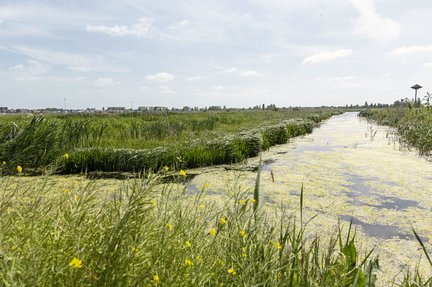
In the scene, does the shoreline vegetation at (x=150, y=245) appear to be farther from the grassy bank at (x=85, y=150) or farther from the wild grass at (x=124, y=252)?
the grassy bank at (x=85, y=150)

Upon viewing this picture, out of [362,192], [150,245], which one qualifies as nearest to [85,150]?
[362,192]

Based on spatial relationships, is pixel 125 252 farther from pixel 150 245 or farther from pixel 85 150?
pixel 85 150

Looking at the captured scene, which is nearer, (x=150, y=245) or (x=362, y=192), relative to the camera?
(x=150, y=245)

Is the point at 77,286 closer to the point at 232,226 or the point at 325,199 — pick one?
the point at 232,226

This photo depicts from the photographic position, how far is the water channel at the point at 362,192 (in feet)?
10.7

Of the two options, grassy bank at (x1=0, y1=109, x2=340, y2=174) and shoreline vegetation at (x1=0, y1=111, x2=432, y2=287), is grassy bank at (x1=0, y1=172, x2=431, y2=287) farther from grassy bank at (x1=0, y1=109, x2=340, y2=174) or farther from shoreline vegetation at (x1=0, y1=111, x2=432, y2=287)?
grassy bank at (x1=0, y1=109, x2=340, y2=174)

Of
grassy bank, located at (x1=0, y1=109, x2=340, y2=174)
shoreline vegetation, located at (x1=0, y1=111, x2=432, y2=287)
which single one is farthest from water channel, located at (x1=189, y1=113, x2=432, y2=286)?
grassy bank, located at (x1=0, y1=109, x2=340, y2=174)

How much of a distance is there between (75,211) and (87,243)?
0.15 metres

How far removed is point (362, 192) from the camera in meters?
5.12

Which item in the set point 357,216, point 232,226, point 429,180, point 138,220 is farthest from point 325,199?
point 138,220

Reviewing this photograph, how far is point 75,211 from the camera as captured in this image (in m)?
1.34

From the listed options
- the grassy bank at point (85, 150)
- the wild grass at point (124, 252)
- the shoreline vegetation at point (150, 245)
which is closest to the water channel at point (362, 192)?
the shoreline vegetation at point (150, 245)

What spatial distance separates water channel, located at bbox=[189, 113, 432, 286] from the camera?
3.27 m

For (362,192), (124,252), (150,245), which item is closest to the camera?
(124,252)
